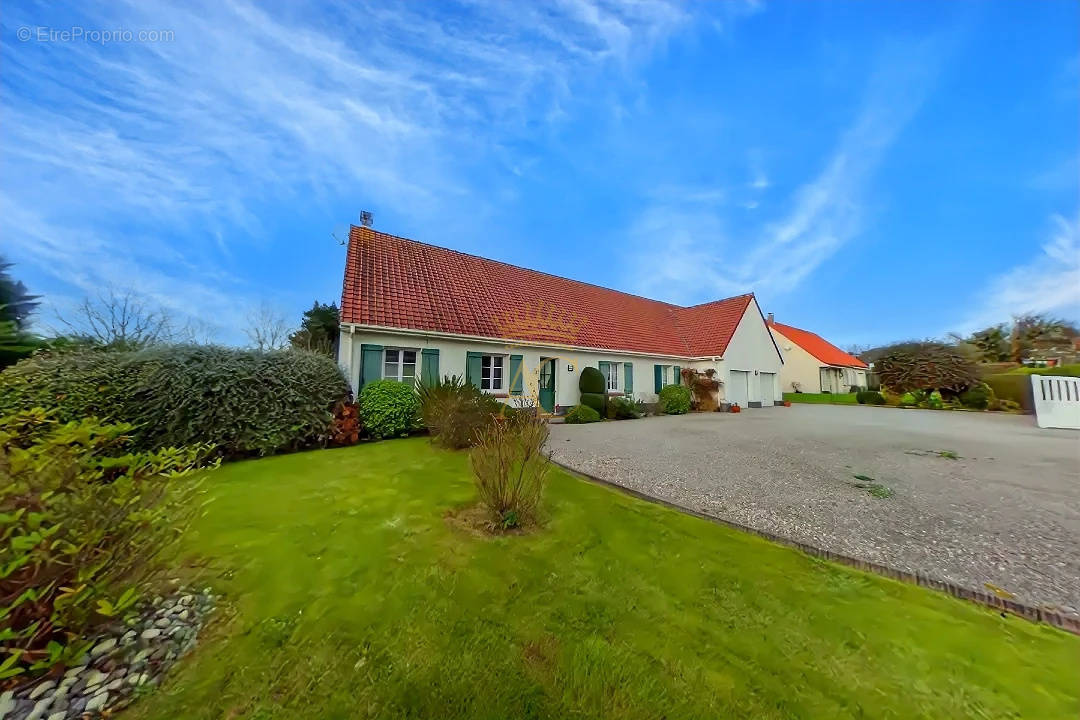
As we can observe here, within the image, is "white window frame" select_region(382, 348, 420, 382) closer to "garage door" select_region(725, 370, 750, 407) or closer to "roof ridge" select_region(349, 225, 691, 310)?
"roof ridge" select_region(349, 225, 691, 310)

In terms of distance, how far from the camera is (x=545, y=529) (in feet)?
13.5

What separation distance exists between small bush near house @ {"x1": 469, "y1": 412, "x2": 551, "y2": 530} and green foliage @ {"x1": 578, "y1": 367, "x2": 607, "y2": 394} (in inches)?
401

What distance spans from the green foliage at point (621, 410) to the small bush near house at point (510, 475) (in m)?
10.4

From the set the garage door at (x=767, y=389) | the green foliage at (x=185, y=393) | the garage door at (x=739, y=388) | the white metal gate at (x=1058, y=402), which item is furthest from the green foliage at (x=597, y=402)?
the white metal gate at (x=1058, y=402)

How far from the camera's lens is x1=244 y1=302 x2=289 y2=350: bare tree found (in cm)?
2356

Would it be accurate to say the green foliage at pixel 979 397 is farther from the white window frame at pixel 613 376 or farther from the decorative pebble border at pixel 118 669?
the decorative pebble border at pixel 118 669

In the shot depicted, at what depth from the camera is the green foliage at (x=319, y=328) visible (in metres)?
19.6

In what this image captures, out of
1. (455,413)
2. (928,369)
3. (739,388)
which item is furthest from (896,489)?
(928,369)

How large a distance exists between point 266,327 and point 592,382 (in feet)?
74.6

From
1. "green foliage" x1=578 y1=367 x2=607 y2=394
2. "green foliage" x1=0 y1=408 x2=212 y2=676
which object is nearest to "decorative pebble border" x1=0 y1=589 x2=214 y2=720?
"green foliage" x1=0 y1=408 x2=212 y2=676

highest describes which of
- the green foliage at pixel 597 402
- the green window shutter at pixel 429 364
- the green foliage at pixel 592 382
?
the green window shutter at pixel 429 364

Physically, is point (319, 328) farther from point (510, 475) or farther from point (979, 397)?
point (979, 397)

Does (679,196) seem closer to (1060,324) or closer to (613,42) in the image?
(613,42)

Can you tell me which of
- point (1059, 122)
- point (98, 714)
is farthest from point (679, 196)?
point (98, 714)
